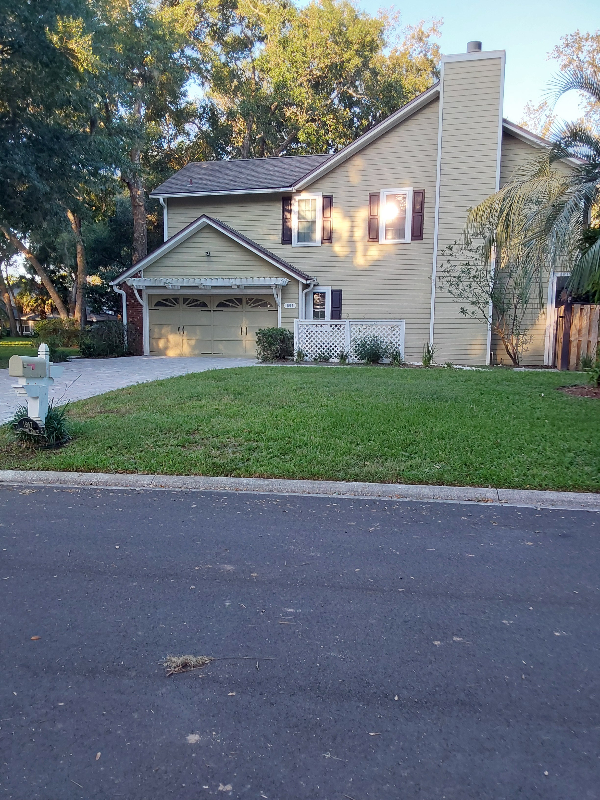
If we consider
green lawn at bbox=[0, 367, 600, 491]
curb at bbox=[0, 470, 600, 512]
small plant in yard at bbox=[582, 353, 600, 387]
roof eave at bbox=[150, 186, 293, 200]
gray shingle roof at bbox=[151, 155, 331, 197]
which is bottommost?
curb at bbox=[0, 470, 600, 512]

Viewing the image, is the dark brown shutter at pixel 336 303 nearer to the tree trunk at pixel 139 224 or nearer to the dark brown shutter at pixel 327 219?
the dark brown shutter at pixel 327 219

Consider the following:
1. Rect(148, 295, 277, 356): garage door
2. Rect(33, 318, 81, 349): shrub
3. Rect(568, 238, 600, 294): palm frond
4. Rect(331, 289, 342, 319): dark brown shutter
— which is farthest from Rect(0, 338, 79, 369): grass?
Rect(568, 238, 600, 294): palm frond

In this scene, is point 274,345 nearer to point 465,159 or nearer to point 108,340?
point 108,340

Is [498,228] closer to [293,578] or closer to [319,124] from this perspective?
[293,578]

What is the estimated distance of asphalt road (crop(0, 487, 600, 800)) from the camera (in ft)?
7.65

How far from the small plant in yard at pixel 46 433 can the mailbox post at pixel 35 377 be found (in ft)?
0.38

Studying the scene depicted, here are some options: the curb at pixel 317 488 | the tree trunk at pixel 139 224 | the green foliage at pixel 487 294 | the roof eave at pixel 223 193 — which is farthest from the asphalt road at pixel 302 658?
the tree trunk at pixel 139 224

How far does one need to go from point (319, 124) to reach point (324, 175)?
52.9 ft

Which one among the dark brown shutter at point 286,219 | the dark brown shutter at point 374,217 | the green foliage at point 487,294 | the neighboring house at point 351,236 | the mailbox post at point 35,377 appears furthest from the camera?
the dark brown shutter at point 286,219

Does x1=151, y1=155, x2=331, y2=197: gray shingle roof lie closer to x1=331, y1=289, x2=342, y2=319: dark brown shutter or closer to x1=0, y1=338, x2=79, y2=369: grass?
x1=331, y1=289, x2=342, y2=319: dark brown shutter

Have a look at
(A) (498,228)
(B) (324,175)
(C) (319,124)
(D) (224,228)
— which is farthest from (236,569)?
(C) (319,124)

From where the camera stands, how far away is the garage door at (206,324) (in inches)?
843

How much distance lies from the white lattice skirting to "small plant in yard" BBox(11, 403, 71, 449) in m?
11.2

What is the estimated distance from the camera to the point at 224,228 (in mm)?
20250
